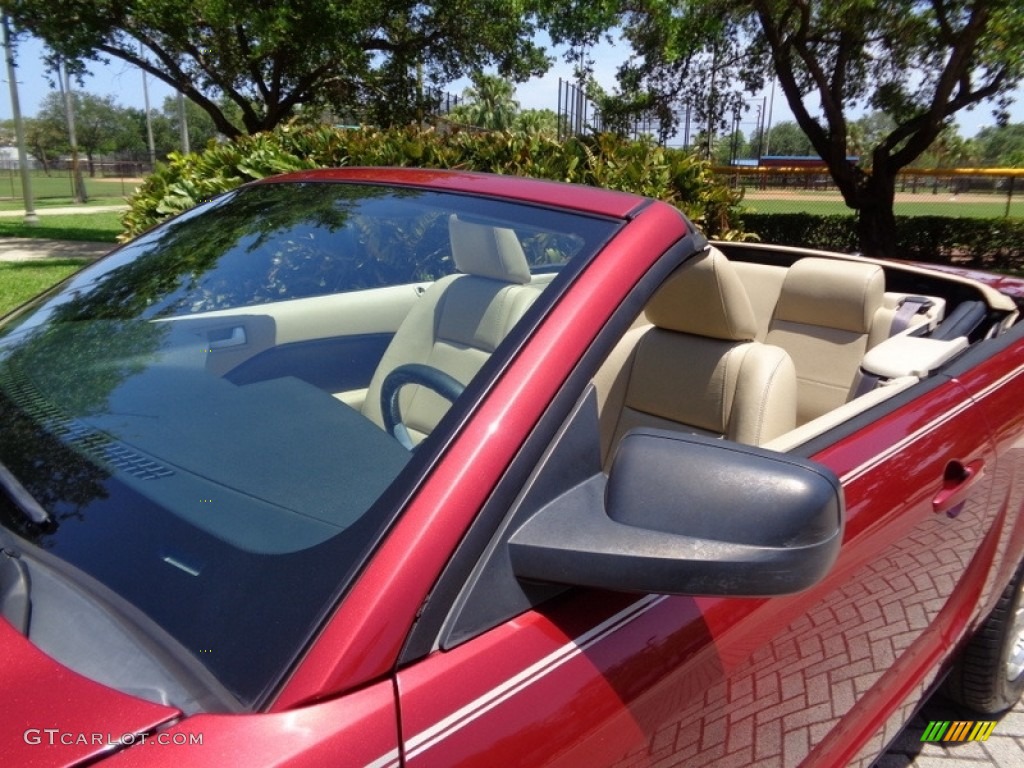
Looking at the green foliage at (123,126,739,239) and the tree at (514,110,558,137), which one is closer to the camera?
Answer: the green foliage at (123,126,739,239)

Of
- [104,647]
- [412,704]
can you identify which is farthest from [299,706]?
[104,647]

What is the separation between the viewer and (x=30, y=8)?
12.0 m

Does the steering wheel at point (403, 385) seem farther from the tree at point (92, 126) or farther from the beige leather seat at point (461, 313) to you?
the tree at point (92, 126)

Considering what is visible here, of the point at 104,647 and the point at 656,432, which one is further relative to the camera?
the point at 656,432

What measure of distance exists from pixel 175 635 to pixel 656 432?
0.67 meters

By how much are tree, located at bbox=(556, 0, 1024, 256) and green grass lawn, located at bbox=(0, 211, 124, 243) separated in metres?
9.74

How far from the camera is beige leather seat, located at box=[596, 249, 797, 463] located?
86.2 inches

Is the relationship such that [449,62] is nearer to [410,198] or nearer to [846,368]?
[846,368]

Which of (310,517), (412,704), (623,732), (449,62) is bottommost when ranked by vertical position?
(623,732)

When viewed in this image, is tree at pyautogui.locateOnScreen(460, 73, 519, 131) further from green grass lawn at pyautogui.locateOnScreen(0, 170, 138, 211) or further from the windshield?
the windshield

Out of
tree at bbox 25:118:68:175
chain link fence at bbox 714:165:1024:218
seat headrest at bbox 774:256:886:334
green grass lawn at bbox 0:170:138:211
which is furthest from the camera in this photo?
tree at bbox 25:118:68:175

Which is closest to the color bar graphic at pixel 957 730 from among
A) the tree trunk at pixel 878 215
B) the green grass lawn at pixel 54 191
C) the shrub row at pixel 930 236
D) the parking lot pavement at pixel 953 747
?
the parking lot pavement at pixel 953 747

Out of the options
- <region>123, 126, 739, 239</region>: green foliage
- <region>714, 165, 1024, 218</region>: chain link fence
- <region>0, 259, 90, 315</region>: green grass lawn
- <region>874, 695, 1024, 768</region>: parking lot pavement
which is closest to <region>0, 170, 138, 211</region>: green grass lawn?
<region>0, 259, 90, 315</region>: green grass lawn

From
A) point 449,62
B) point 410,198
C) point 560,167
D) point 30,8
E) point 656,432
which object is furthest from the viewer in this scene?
point 449,62
